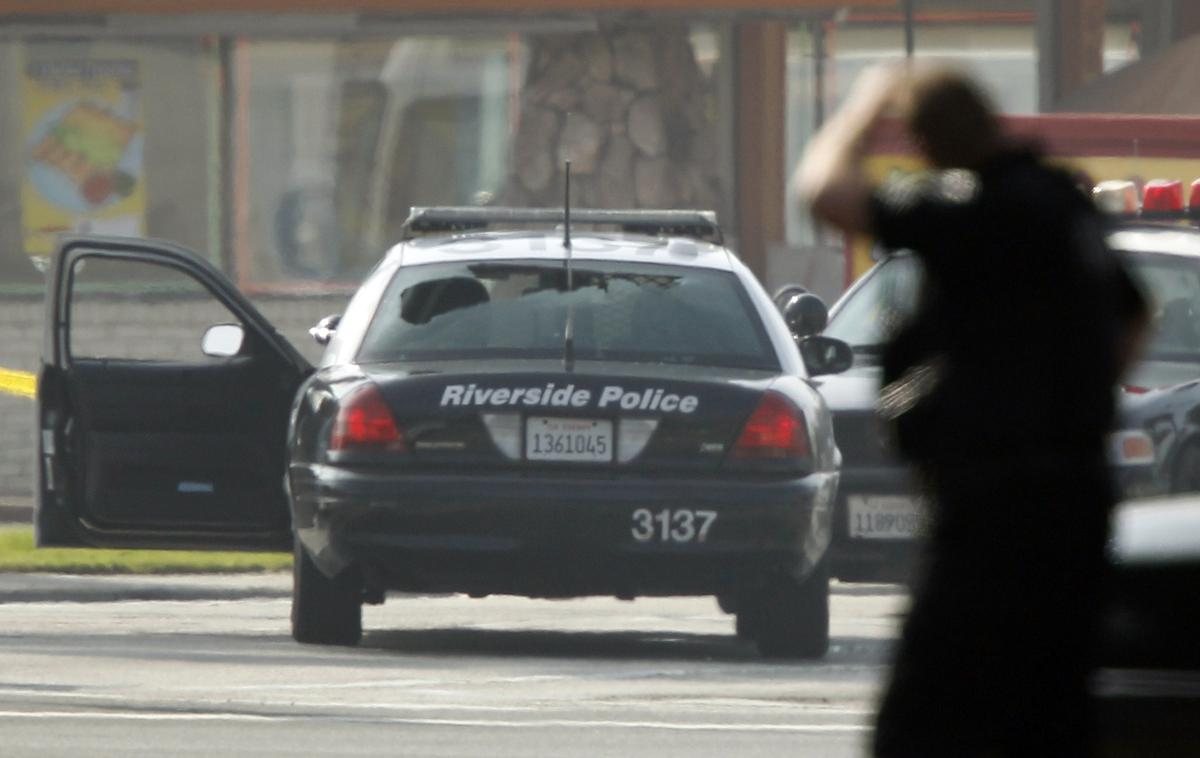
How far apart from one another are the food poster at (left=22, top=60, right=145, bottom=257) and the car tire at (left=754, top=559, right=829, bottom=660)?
11.0m

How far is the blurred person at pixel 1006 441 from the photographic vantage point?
459 cm

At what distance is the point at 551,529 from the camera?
1033 cm

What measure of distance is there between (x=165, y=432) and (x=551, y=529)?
2242 millimetres

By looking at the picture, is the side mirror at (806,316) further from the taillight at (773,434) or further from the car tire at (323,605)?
the car tire at (323,605)

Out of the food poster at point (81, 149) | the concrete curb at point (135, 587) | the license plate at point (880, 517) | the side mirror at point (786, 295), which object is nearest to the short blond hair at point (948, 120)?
the license plate at point (880, 517)

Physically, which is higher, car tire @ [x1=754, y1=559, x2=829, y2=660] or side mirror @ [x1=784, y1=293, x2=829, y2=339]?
side mirror @ [x1=784, y1=293, x2=829, y2=339]

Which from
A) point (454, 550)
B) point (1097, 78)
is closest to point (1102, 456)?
point (454, 550)

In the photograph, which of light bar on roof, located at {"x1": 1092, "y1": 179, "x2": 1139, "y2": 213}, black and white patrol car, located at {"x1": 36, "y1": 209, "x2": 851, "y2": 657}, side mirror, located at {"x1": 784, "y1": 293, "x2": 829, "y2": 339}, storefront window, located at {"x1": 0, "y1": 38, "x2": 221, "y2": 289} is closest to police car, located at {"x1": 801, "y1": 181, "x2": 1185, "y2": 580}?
side mirror, located at {"x1": 784, "y1": 293, "x2": 829, "y2": 339}

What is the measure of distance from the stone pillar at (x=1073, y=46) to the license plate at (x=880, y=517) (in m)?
11.1

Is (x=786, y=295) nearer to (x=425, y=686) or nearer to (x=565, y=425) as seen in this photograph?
(x=565, y=425)

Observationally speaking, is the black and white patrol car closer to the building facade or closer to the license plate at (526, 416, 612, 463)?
the license plate at (526, 416, 612, 463)

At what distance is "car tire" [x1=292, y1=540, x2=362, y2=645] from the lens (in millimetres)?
10828

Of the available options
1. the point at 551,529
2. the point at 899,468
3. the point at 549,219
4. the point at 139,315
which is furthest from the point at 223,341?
the point at 139,315

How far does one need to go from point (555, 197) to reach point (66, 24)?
11.2 feet
